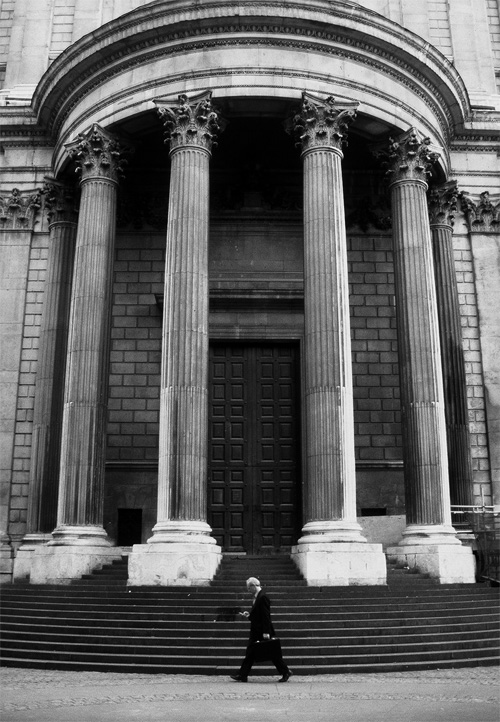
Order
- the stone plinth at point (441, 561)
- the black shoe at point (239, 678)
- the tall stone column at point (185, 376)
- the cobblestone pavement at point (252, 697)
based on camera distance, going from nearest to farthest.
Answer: the cobblestone pavement at point (252, 697) → the black shoe at point (239, 678) → the tall stone column at point (185, 376) → the stone plinth at point (441, 561)

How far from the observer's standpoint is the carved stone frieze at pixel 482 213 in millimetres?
26594

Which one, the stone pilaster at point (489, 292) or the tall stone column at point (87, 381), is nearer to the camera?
the tall stone column at point (87, 381)

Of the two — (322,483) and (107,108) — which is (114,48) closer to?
(107,108)

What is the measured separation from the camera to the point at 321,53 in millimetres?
22094

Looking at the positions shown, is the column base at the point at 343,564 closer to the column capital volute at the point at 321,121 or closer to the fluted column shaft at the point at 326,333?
the fluted column shaft at the point at 326,333

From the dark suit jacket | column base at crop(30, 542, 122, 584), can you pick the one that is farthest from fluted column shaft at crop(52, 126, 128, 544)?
the dark suit jacket

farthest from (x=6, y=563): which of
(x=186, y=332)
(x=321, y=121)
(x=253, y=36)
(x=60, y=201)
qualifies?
(x=253, y=36)

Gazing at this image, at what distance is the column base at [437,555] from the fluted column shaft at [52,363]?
1046 centimetres

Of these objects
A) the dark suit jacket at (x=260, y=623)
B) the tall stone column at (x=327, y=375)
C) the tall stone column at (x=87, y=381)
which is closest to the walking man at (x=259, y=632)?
the dark suit jacket at (x=260, y=623)

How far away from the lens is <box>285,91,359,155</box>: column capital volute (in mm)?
21375

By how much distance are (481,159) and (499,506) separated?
12051mm

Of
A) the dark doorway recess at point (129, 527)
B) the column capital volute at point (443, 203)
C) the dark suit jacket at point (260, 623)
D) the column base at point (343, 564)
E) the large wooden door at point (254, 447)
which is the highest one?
the column capital volute at point (443, 203)

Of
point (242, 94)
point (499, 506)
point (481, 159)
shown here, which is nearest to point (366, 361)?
point (499, 506)

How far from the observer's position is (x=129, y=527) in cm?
2512
